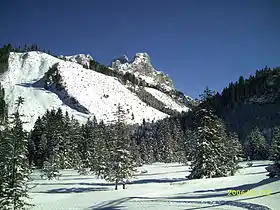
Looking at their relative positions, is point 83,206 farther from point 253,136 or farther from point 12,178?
point 253,136

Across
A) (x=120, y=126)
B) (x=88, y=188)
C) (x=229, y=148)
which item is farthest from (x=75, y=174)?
(x=229, y=148)

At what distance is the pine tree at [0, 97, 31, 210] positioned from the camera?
2803cm

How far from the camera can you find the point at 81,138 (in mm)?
91125

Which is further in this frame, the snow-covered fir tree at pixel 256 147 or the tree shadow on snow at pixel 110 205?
the snow-covered fir tree at pixel 256 147

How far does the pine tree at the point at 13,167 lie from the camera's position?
92.0 ft

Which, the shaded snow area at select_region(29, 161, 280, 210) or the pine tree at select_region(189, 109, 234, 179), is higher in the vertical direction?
the pine tree at select_region(189, 109, 234, 179)

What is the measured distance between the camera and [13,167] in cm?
2889

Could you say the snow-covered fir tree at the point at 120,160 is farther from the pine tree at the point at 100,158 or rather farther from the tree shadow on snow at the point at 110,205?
the tree shadow on snow at the point at 110,205

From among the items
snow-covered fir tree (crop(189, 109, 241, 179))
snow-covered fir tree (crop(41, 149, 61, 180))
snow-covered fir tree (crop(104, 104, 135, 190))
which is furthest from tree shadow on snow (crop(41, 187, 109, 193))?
snow-covered fir tree (crop(189, 109, 241, 179))

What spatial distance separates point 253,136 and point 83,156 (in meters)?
51.8

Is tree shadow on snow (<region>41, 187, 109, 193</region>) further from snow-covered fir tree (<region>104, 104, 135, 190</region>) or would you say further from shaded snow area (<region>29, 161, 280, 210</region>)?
snow-covered fir tree (<region>104, 104, 135, 190</region>)

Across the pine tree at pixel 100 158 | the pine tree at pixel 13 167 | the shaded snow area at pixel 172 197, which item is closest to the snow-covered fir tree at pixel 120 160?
the shaded snow area at pixel 172 197

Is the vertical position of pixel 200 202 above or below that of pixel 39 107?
below

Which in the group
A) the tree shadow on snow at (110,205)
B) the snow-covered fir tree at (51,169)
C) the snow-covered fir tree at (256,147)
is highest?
the snow-covered fir tree at (256,147)
